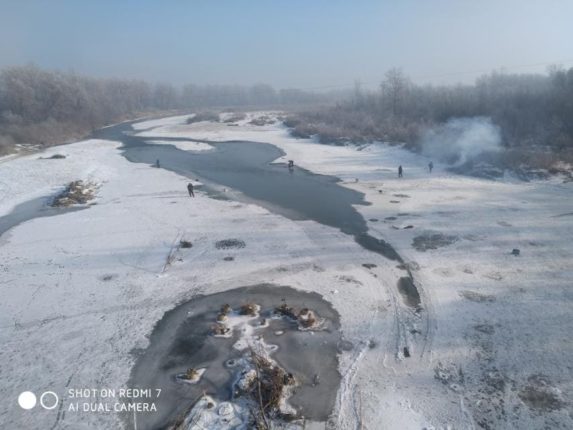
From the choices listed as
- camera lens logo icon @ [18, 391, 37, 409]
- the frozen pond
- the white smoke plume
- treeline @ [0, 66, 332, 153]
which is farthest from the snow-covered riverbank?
treeline @ [0, 66, 332, 153]

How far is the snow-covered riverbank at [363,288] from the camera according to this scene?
10992mm

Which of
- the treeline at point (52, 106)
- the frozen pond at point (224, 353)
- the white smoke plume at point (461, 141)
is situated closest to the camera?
the frozen pond at point (224, 353)

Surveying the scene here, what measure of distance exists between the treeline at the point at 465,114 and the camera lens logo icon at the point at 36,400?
126 feet

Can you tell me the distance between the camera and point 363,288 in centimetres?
1656

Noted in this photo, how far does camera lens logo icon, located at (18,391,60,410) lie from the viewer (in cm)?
1095

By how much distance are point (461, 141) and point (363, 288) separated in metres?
30.7

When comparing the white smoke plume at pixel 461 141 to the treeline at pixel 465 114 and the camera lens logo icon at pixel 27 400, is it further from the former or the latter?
the camera lens logo icon at pixel 27 400

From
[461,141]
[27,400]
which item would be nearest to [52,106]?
[461,141]

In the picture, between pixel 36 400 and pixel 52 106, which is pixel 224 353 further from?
pixel 52 106

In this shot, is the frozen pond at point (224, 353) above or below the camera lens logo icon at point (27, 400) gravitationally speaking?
above

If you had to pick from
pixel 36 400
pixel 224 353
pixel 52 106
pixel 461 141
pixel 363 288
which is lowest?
pixel 36 400

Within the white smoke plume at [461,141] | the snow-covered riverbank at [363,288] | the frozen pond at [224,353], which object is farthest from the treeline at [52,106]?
the white smoke plume at [461,141]

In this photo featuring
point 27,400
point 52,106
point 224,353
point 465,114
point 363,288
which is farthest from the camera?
point 52,106

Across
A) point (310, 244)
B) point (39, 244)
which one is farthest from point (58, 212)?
point (310, 244)
